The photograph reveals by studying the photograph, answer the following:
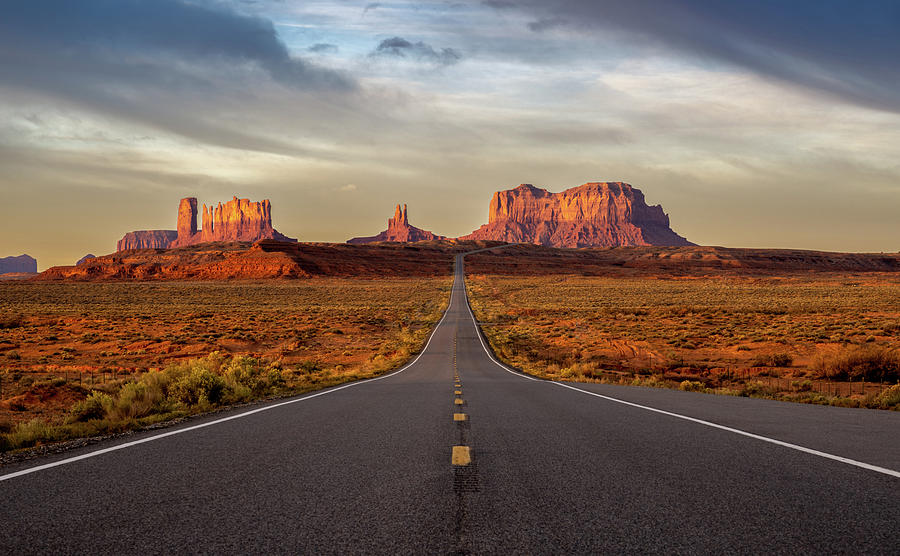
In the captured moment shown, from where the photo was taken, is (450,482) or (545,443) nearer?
(450,482)

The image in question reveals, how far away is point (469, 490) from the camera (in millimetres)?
4953

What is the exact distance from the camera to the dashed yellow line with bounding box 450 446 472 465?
606 cm

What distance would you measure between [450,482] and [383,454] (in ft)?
5.03

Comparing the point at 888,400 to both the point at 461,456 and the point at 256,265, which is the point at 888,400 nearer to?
the point at 461,456

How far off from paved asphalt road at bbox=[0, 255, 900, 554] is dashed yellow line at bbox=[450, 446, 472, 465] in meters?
0.04

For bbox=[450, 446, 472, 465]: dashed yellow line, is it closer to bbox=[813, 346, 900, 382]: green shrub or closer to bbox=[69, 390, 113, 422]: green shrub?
bbox=[69, 390, 113, 422]: green shrub

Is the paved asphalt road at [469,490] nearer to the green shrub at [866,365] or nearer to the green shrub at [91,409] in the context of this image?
the green shrub at [91,409]

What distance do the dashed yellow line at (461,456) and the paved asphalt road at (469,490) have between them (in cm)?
4

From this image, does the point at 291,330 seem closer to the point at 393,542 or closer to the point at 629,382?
the point at 629,382

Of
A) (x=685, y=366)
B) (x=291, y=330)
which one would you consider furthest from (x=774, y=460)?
(x=291, y=330)

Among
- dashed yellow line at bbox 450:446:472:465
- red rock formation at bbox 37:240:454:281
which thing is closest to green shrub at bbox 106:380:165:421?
dashed yellow line at bbox 450:446:472:465

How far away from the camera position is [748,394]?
17.4 m

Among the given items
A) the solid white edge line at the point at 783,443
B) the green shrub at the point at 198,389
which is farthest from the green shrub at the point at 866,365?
the green shrub at the point at 198,389

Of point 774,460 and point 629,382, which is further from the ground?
point 774,460
